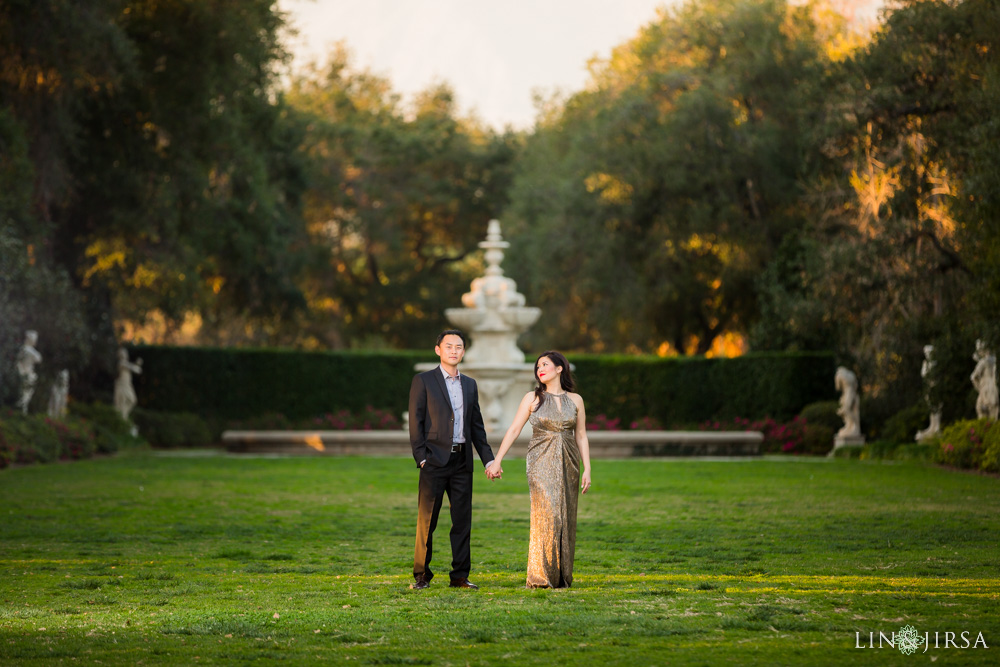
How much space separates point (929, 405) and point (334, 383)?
14543 mm

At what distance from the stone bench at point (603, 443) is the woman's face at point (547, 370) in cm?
1308

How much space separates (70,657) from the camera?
572 cm

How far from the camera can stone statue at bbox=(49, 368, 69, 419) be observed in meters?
24.1

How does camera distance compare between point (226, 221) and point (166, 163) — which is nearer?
point (166, 163)

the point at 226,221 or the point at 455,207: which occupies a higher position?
the point at 455,207

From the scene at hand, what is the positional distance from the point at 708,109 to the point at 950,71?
9959 mm

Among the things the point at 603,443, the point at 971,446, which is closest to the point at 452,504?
the point at 971,446

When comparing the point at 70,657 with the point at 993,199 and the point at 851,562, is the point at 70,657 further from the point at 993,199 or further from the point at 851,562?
the point at 993,199

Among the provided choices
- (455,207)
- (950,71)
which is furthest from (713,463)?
(455,207)
